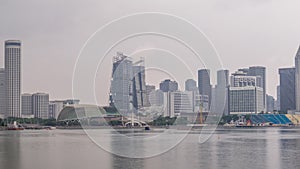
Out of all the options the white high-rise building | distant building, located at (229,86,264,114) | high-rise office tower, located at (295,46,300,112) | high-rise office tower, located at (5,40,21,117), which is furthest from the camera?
the white high-rise building

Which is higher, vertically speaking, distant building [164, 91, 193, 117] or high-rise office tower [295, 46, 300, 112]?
high-rise office tower [295, 46, 300, 112]

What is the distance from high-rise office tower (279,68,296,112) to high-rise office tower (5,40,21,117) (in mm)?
43607

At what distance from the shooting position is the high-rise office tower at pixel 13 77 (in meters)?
81.6

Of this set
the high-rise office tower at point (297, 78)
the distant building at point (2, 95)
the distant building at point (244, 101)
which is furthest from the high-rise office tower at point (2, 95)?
the high-rise office tower at point (297, 78)

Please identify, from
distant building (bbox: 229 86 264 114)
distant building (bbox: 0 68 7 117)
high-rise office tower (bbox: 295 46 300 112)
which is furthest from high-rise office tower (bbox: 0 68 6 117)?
high-rise office tower (bbox: 295 46 300 112)

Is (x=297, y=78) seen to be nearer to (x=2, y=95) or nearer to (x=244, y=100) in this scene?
(x=244, y=100)

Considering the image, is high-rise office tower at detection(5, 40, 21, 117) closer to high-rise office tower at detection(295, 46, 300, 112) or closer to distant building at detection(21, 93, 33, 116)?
distant building at detection(21, 93, 33, 116)

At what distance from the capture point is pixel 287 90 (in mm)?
83125

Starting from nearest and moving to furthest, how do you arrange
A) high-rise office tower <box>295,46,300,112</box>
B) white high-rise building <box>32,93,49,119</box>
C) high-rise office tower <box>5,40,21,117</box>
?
high-rise office tower <box>295,46,300,112</box>, high-rise office tower <box>5,40,21,117</box>, white high-rise building <box>32,93,49,119</box>

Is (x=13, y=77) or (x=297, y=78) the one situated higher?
(x=13, y=77)

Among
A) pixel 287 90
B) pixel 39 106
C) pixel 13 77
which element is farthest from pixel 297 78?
pixel 13 77

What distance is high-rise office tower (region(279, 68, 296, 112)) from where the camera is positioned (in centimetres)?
8188

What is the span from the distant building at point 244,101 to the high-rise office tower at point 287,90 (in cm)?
784

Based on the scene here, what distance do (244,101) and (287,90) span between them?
11565 millimetres
